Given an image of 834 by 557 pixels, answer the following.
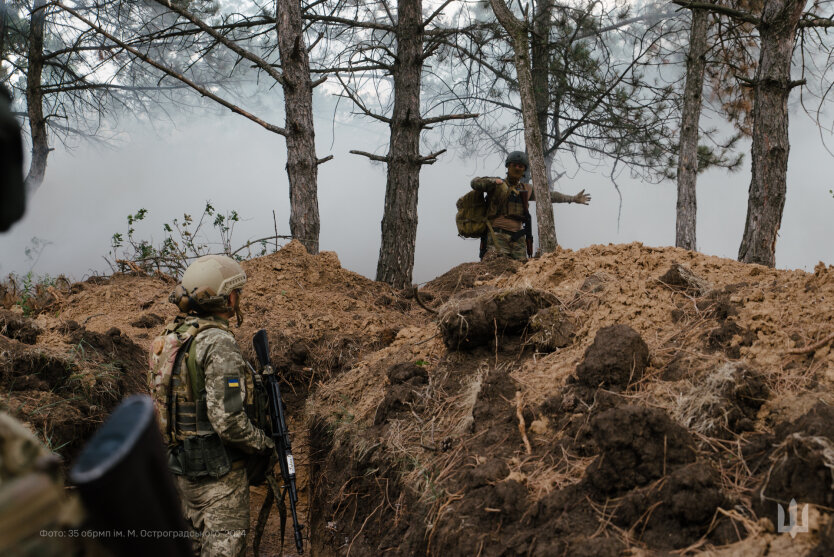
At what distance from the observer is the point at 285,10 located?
8453 millimetres

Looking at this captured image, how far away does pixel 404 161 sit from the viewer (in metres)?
9.25

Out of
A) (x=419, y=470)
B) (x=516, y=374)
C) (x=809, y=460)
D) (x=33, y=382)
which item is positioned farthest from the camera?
(x=33, y=382)

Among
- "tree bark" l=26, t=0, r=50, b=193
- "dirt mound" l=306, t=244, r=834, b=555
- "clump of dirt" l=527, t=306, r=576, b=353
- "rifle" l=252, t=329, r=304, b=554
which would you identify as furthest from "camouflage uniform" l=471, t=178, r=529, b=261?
"tree bark" l=26, t=0, r=50, b=193

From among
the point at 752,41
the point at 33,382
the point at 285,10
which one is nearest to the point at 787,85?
the point at 752,41

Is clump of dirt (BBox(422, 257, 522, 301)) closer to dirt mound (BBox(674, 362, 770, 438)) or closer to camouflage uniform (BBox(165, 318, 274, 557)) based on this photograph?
camouflage uniform (BBox(165, 318, 274, 557))

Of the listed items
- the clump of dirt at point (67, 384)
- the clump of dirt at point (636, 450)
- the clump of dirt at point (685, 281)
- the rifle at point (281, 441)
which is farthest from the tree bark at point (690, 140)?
the clump of dirt at point (67, 384)

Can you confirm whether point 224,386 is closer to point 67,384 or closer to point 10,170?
point 67,384

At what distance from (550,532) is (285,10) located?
25.4 feet

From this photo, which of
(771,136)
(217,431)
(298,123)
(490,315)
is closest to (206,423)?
(217,431)

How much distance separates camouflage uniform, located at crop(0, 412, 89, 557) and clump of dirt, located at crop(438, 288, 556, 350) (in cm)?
326

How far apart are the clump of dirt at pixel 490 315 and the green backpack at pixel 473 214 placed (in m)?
4.58

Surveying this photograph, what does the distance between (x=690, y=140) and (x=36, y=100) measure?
1228cm

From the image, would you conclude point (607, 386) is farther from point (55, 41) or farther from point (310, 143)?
point (55, 41)

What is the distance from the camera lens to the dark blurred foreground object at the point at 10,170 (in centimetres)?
108
